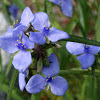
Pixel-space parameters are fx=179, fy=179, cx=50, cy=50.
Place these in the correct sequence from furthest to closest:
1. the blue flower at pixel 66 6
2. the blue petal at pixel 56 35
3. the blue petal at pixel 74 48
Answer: the blue flower at pixel 66 6, the blue petal at pixel 74 48, the blue petal at pixel 56 35

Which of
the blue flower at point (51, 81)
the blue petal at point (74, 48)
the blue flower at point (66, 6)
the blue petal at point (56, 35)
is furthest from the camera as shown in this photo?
the blue flower at point (66, 6)

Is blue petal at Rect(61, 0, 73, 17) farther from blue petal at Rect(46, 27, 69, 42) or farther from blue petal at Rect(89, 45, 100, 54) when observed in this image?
blue petal at Rect(46, 27, 69, 42)

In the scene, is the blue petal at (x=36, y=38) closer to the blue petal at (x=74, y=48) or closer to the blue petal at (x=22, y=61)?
the blue petal at (x=22, y=61)

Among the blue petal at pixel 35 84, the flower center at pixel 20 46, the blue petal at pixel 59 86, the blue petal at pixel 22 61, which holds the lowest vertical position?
the blue petal at pixel 59 86

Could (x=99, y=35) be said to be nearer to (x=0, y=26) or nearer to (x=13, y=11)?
(x=13, y=11)

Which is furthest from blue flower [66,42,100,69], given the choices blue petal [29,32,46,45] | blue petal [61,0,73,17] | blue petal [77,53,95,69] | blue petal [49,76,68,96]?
blue petal [61,0,73,17]

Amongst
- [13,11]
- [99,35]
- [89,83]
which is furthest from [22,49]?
[13,11]

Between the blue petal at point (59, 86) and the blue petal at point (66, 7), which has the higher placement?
the blue petal at point (66, 7)

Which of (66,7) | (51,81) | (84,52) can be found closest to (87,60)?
(84,52)

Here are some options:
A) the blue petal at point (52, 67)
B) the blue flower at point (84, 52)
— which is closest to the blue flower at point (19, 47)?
the blue petal at point (52, 67)
